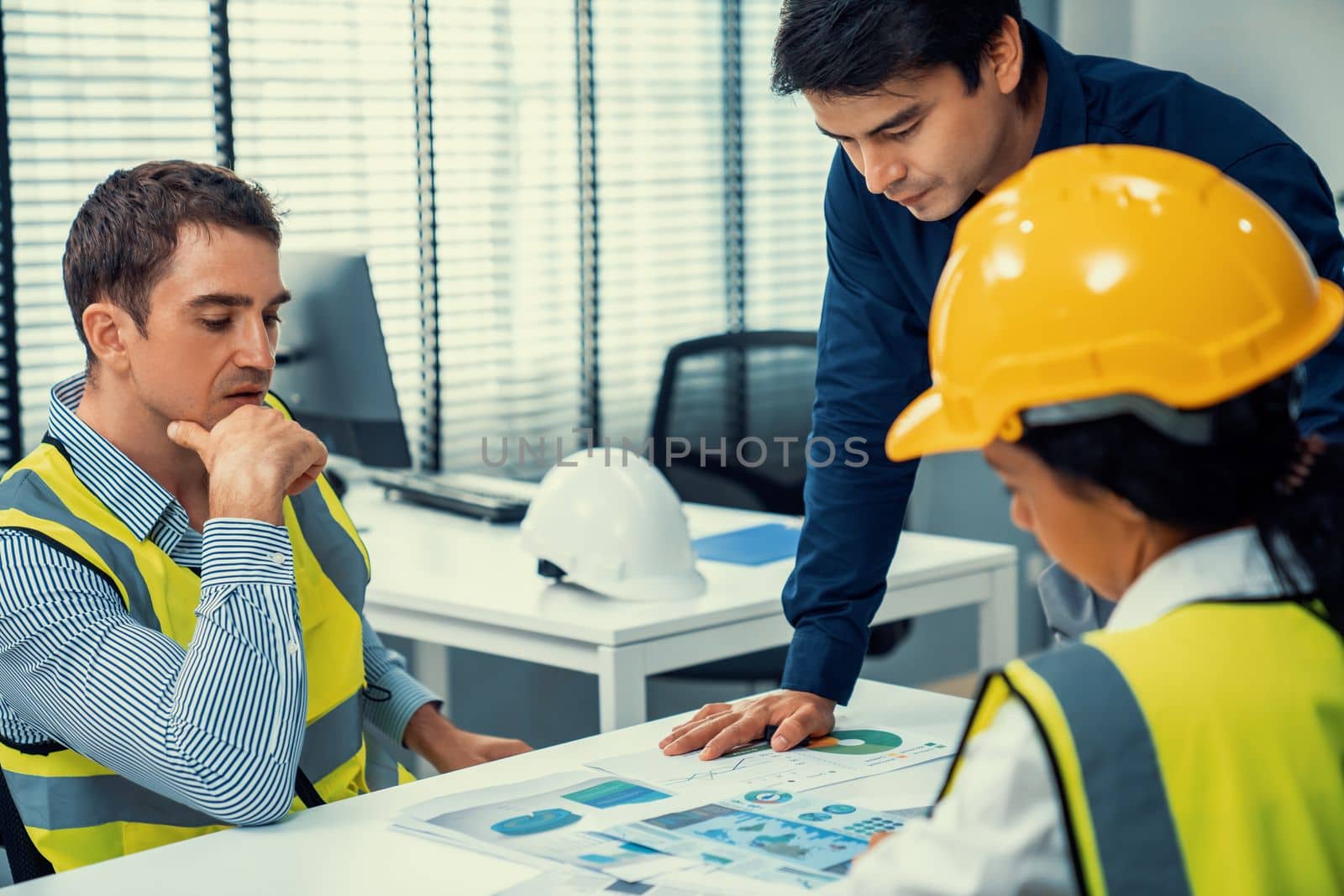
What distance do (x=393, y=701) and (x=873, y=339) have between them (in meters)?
0.71

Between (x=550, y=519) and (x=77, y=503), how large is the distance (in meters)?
0.90

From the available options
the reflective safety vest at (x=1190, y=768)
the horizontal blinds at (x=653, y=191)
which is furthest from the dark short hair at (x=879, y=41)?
the horizontal blinds at (x=653, y=191)

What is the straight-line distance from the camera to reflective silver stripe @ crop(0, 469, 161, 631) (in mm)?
1389

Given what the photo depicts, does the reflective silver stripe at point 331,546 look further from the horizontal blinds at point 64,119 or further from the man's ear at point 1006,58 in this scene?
the horizontal blinds at point 64,119

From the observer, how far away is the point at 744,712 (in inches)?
59.1

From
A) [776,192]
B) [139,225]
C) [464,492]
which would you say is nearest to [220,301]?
[139,225]

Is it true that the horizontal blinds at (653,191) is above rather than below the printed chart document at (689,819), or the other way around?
above

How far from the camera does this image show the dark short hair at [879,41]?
4.65 feet

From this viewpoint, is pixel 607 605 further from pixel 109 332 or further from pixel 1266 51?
pixel 1266 51

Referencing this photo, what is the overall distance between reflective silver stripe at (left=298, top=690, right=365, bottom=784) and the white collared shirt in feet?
2.86

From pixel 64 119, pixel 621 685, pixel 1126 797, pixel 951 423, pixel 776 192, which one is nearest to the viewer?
pixel 1126 797

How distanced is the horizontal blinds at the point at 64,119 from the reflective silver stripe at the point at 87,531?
4.92 ft

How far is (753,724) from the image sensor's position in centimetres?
148

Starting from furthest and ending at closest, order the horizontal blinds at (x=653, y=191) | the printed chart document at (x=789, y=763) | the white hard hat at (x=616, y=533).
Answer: the horizontal blinds at (x=653, y=191)
the white hard hat at (x=616, y=533)
the printed chart document at (x=789, y=763)
